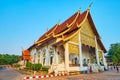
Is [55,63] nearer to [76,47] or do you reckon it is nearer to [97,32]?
[76,47]

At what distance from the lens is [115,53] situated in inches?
2331

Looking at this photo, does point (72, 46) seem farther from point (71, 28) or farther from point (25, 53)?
point (25, 53)

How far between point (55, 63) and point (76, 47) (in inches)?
121

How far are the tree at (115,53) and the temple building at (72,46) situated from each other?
36.2 meters

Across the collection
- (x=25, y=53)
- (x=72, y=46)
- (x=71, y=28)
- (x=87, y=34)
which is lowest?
(x=25, y=53)

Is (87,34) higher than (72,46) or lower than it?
higher

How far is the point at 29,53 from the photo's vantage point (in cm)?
2956

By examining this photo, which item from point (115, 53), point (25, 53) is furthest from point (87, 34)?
point (115, 53)

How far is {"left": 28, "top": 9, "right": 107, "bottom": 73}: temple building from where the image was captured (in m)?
15.9

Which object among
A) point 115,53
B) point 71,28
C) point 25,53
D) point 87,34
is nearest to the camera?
point 71,28

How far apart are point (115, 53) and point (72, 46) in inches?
1897

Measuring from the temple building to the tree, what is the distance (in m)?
36.2

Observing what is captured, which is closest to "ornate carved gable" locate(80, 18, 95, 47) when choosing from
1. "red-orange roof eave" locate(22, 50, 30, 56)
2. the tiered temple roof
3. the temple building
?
the temple building

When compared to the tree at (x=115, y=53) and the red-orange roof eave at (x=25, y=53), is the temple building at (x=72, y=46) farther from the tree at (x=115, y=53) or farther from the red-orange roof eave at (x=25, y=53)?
the tree at (x=115, y=53)
